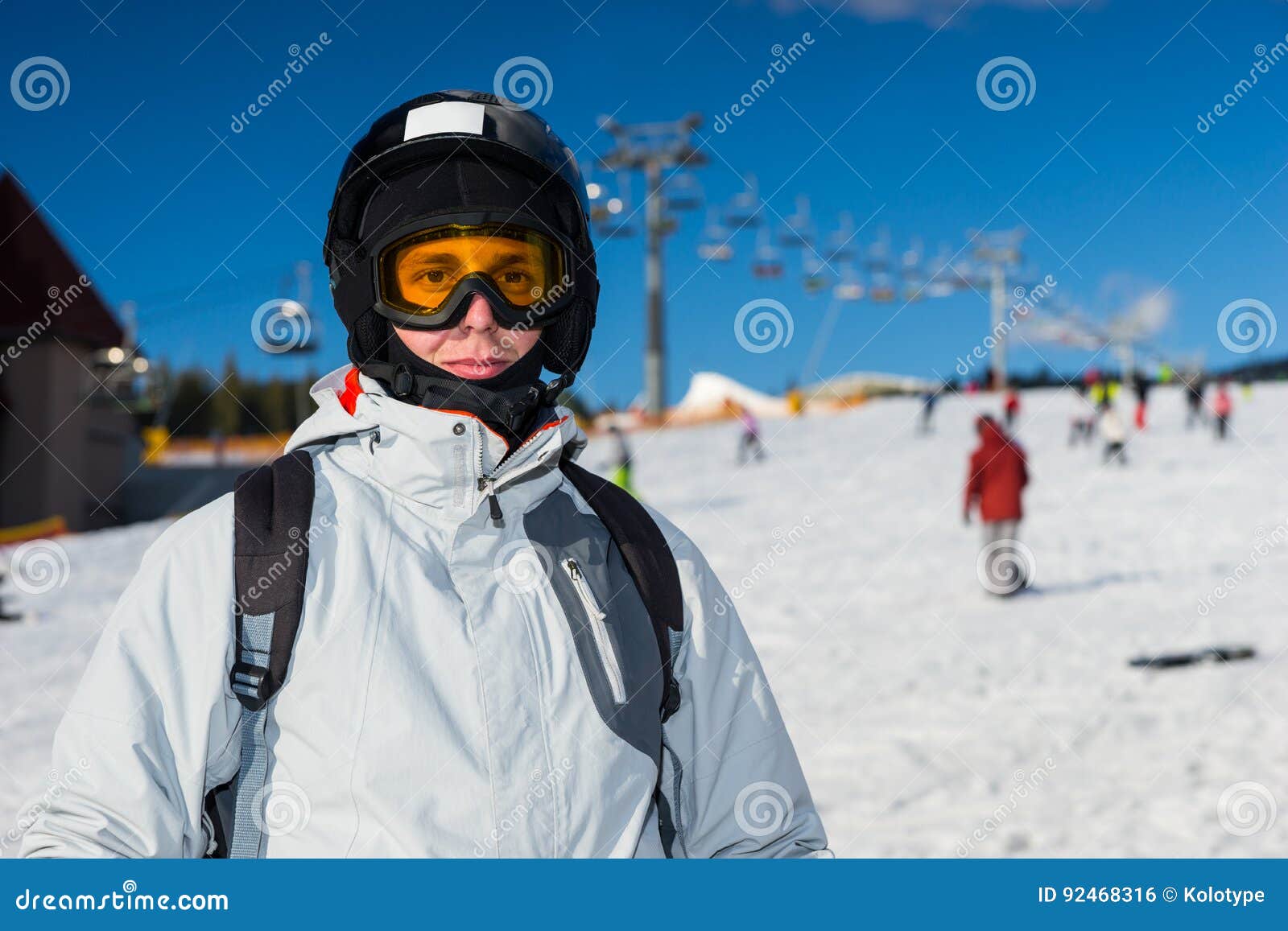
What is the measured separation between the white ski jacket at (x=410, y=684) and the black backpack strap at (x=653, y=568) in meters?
0.03

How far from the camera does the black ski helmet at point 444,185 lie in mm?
2135

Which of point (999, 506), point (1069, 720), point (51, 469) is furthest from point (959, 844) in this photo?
point (51, 469)

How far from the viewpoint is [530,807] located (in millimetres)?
1693

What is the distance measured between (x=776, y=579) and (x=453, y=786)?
11639 mm

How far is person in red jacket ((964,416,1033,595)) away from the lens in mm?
11938

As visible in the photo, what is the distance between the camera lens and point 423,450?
1868 mm
